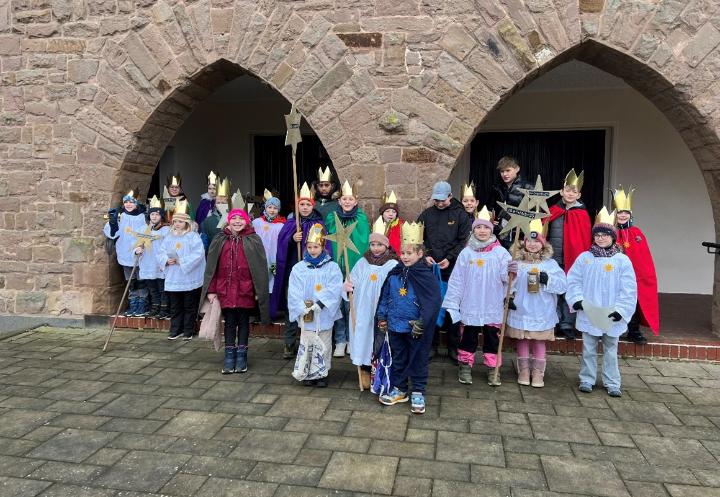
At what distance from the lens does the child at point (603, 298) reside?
4.27 metres

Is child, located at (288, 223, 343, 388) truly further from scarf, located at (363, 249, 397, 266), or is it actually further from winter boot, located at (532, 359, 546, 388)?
winter boot, located at (532, 359, 546, 388)

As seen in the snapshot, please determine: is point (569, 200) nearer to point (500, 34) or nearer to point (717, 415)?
point (500, 34)

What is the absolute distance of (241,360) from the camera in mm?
4840

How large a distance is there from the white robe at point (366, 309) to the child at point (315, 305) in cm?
23

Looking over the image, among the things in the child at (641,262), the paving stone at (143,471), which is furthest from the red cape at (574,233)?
the paving stone at (143,471)

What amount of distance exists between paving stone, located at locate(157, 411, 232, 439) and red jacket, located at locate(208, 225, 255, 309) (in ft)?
3.61

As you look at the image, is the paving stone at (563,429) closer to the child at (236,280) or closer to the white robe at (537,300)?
the white robe at (537,300)

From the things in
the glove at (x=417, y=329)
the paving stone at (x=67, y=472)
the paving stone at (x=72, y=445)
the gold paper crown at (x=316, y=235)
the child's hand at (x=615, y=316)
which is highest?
the gold paper crown at (x=316, y=235)

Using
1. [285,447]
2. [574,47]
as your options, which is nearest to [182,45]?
[574,47]

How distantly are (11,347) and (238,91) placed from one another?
5221mm

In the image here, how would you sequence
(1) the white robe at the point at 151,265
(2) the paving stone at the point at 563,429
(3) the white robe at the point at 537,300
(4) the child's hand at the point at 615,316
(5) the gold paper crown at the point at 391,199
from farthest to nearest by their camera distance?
(1) the white robe at the point at 151,265, (5) the gold paper crown at the point at 391,199, (3) the white robe at the point at 537,300, (4) the child's hand at the point at 615,316, (2) the paving stone at the point at 563,429

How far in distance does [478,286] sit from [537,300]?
0.50 meters

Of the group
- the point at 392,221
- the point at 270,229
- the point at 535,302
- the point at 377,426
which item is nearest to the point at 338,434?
the point at 377,426

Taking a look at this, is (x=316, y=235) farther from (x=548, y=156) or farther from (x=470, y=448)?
(x=548, y=156)
